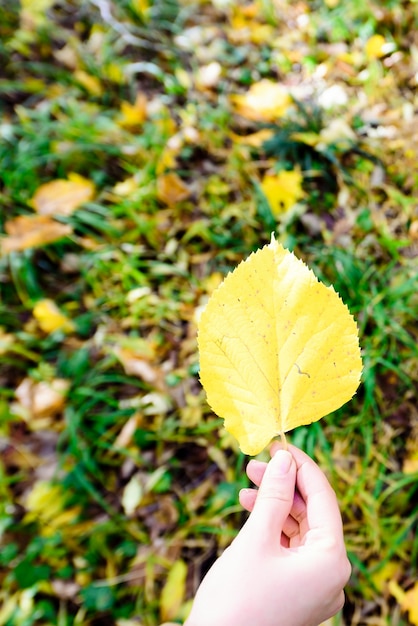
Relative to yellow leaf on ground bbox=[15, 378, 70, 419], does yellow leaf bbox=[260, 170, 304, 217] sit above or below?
above

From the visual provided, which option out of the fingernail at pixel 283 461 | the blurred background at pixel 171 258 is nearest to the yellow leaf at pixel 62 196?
the blurred background at pixel 171 258

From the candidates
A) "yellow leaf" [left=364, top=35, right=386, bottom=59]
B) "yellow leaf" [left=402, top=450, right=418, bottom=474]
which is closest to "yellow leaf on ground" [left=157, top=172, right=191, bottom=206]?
"yellow leaf" [left=364, top=35, right=386, bottom=59]

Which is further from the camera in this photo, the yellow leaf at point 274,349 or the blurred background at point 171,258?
the blurred background at point 171,258

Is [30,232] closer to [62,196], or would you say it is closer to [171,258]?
[62,196]

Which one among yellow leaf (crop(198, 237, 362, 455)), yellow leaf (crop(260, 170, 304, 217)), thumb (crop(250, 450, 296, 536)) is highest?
yellow leaf (crop(198, 237, 362, 455))

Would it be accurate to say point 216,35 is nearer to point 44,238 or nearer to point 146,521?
point 44,238

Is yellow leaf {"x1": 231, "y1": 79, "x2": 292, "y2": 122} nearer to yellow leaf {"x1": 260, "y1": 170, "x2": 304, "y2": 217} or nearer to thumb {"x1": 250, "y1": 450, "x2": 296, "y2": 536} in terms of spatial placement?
yellow leaf {"x1": 260, "y1": 170, "x2": 304, "y2": 217}

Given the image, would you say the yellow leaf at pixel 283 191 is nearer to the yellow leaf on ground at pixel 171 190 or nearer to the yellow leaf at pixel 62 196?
the yellow leaf on ground at pixel 171 190

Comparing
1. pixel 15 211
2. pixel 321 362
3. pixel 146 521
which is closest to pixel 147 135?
pixel 15 211
